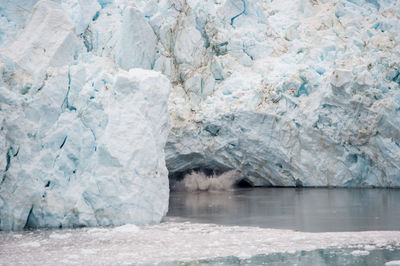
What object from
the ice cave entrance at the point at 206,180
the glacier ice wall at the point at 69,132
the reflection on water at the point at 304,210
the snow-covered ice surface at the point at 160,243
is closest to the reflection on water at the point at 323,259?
the snow-covered ice surface at the point at 160,243

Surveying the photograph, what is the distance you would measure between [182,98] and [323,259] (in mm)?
10998

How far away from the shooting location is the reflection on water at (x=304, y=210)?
26.8ft

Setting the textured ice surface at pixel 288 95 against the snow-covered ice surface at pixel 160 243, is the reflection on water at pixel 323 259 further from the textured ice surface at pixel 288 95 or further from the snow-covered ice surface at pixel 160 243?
the textured ice surface at pixel 288 95

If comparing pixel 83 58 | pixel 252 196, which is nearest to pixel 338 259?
pixel 83 58

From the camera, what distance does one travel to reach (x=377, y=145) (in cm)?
1452

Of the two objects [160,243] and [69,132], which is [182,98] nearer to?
[69,132]

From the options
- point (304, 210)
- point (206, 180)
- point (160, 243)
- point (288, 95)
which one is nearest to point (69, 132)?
point (160, 243)

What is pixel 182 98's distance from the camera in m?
16.0

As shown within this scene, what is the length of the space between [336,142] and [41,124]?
9.43 meters

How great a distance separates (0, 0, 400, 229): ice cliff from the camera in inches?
338

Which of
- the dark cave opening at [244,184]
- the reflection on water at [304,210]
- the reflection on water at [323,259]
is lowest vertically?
the reflection on water at [323,259]

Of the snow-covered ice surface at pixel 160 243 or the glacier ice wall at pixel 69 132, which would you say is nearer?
the snow-covered ice surface at pixel 160 243

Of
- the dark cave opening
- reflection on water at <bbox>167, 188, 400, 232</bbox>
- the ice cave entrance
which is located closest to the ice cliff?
the ice cave entrance

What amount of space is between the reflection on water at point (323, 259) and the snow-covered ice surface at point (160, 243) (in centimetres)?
14
